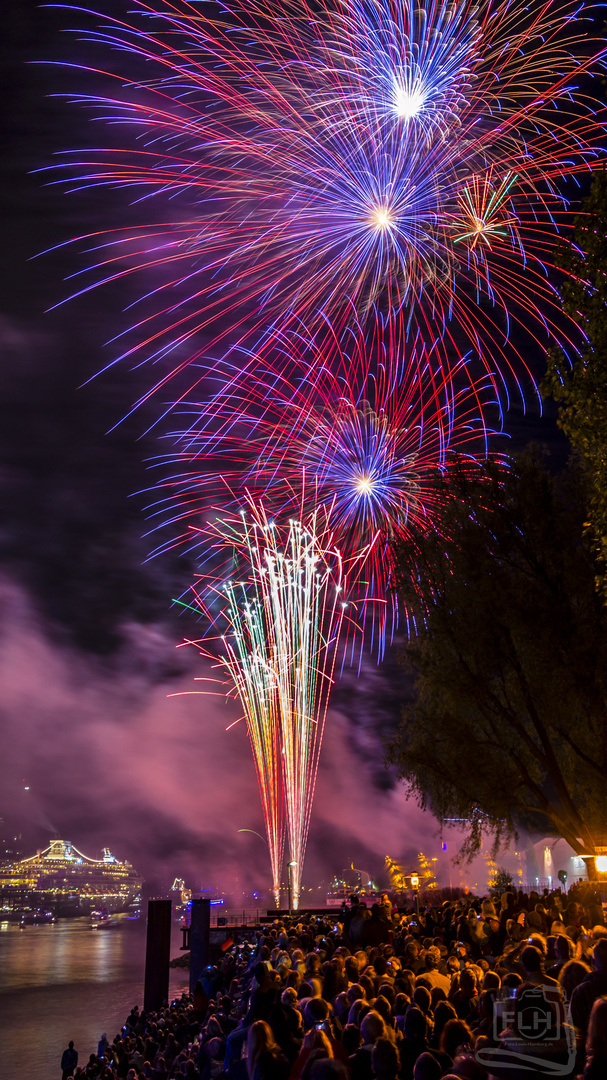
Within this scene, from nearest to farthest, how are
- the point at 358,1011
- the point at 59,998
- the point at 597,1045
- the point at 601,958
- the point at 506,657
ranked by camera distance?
1. the point at 597,1045
2. the point at 601,958
3. the point at 358,1011
4. the point at 506,657
5. the point at 59,998

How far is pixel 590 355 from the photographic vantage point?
1058 centimetres

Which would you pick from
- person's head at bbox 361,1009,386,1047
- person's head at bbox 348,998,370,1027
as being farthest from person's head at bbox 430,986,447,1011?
person's head at bbox 361,1009,386,1047

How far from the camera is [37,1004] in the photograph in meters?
66.8

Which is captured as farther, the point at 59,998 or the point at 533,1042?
the point at 59,998

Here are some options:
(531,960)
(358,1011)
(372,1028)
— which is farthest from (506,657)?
(372,1028)

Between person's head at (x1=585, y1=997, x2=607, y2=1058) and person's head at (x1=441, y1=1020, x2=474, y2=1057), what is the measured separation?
133 centimetres

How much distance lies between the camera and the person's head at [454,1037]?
5.46 meters

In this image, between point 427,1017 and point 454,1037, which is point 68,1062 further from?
point 454,1037

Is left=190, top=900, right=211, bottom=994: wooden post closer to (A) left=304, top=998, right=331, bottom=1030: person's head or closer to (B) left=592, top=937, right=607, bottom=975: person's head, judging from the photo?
(A) left=304, top=998, right=331, bottom=1030: person's head

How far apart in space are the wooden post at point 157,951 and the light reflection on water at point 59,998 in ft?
29.4

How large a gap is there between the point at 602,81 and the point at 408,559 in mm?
12275

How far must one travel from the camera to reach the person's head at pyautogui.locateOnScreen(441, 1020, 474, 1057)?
5.46 meters

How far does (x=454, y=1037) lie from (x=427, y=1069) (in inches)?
31.8

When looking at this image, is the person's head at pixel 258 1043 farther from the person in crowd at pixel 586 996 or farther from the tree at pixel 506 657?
the tree at pixel 506 657
